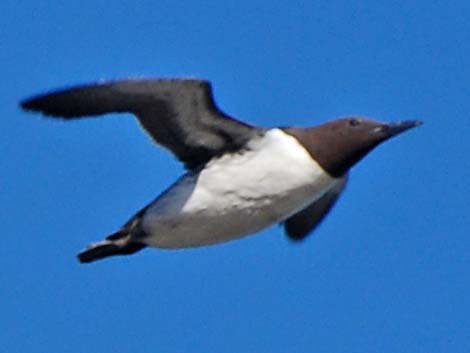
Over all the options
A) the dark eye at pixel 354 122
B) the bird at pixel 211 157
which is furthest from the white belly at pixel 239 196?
the dark eye at pixel 354 122

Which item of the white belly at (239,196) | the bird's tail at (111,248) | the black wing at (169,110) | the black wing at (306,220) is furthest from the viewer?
the black wing at (306,220)

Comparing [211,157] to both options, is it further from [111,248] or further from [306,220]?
[306,220]

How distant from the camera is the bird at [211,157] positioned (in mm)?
15812

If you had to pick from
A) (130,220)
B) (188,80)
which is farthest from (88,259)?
(188,80)

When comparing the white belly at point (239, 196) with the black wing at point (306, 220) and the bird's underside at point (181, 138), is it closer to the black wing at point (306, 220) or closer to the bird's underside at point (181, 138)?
the bird's underside at point (181, 138)

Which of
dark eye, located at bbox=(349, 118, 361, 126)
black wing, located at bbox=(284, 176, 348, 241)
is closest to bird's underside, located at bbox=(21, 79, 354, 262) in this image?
dark eye, located at bbox=(349, 118, 361, 126)

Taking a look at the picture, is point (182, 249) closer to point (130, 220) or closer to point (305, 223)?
point (130, 220)

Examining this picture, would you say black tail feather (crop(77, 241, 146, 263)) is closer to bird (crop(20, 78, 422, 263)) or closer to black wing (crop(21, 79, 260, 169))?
bird (crop(20, 78, 422, 263))

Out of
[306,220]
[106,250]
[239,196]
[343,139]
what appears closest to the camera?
[239,196]

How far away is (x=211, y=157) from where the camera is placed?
16.3m

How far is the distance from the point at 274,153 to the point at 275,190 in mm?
318

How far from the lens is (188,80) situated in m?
15.8

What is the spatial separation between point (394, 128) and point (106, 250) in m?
2.25

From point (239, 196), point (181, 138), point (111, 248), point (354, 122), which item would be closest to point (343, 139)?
point (354, 122)
